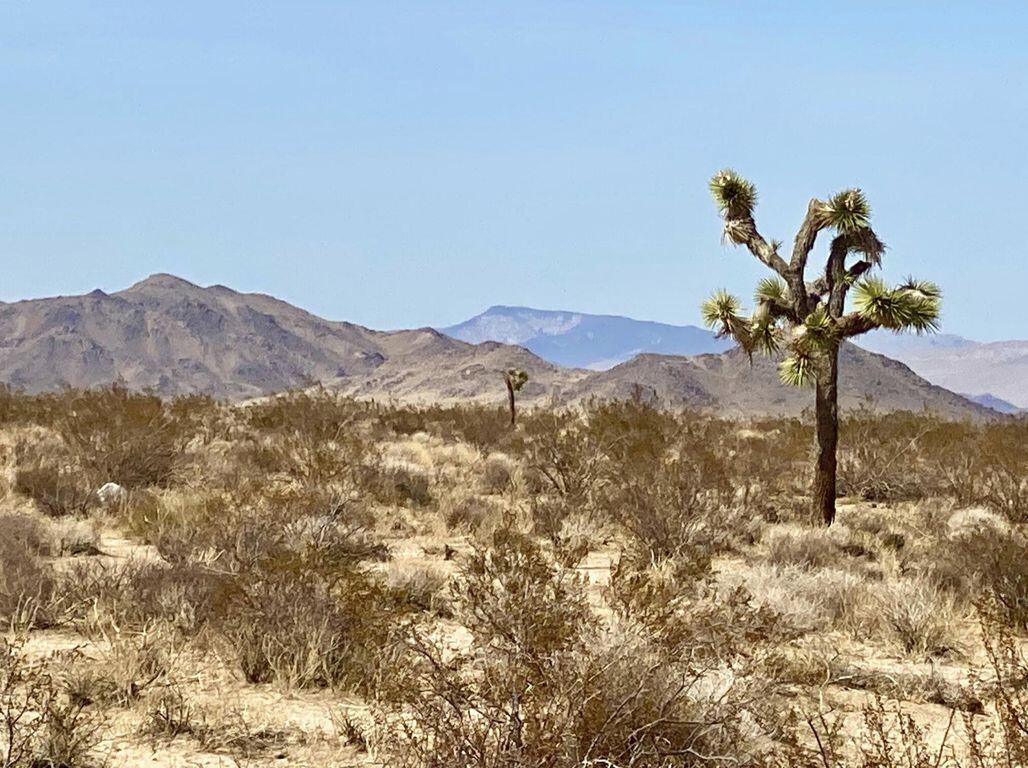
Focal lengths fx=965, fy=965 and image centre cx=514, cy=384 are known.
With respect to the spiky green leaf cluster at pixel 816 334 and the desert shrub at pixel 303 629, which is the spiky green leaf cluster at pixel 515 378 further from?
the desert shrub at pixel 303 629

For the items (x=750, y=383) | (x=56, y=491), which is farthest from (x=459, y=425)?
(x=750, y=383)

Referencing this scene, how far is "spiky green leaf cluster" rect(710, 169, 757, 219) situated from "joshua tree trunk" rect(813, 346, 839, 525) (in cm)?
283

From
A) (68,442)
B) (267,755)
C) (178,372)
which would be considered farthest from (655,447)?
(178,372)

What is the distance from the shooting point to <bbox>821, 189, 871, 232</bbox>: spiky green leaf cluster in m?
12.5

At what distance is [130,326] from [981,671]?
195m


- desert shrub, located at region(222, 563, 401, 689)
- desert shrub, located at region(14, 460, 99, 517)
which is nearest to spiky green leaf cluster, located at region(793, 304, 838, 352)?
desert shrub, located at region(222, 563, 401, 689)

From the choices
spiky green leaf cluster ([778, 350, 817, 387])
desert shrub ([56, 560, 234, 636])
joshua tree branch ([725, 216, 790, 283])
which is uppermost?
joshua tree branch ([725, 216, 790, 283])

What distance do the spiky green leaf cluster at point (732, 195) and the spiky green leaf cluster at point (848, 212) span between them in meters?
1.60

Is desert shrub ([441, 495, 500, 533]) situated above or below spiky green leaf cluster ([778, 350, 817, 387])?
below

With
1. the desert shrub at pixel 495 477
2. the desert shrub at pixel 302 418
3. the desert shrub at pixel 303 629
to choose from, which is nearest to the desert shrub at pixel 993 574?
the desert shrub at pixel 303 629

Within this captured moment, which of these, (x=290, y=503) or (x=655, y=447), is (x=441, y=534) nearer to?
(x=290, y=503)

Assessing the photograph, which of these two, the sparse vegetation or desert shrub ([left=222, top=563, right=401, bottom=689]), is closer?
the sparse vegetation

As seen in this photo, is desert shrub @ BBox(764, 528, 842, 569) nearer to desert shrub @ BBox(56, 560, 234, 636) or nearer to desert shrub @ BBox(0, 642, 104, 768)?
desert shrub @ BBox(56, 560, 234, 636)

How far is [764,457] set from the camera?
60.4ft
